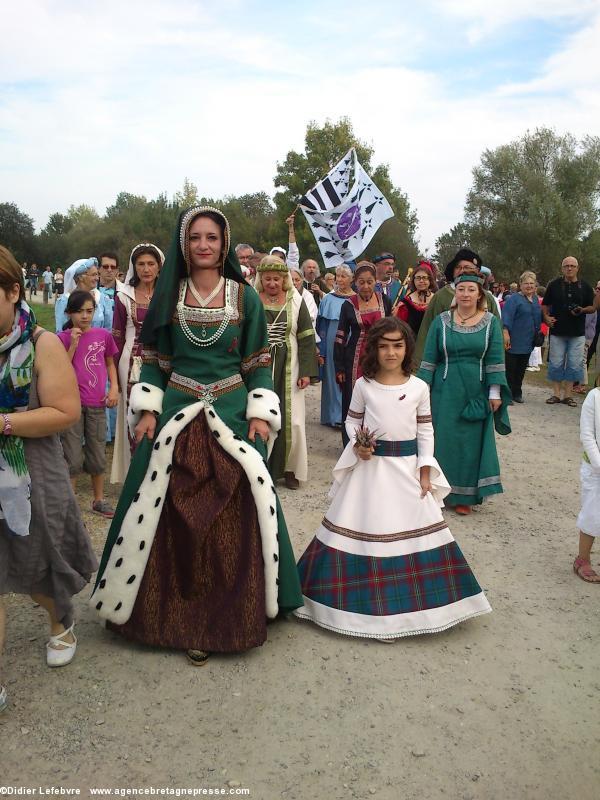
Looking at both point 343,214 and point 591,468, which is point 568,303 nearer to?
point 343,214

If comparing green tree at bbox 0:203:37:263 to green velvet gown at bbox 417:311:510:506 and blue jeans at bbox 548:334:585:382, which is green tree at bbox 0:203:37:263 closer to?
blue jeans at bbox 548:334:585:382

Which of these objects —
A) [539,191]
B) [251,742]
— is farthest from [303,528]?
[539,191]

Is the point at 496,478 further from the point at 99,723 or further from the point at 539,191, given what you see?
the point at 539,191

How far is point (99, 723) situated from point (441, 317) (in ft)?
14.1

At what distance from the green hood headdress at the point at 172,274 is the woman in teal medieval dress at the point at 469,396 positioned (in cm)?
278

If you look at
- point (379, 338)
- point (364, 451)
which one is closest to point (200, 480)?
point (364, 451)

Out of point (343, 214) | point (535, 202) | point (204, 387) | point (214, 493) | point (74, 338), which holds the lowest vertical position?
point (214, 493)

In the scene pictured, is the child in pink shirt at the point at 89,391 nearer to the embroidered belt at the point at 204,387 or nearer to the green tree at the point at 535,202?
the embroidered belt at the point at 204,387

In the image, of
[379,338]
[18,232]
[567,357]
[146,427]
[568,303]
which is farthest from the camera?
[18,232]

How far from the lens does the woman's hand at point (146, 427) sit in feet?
12.0

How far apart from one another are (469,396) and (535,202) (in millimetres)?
34239

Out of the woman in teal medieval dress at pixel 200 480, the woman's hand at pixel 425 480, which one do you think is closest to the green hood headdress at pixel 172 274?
the woman in teal medieval dress at pixel 200 480

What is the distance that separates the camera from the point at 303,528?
5.43 m

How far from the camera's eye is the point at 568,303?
1107cm
